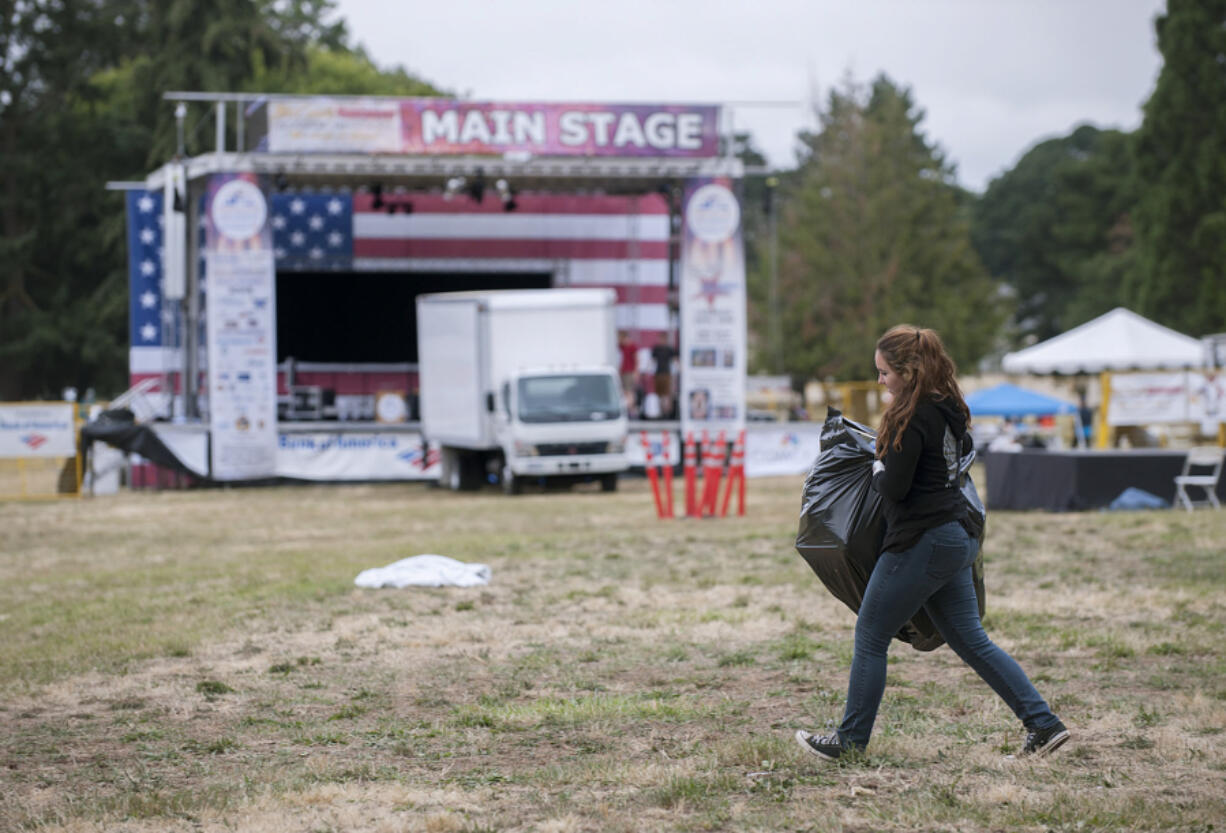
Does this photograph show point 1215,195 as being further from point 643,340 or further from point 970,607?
point 970,607

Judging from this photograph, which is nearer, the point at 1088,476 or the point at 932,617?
the point at 932,617

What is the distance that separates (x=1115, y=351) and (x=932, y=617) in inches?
922

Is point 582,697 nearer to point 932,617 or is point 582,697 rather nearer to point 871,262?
point 932,617

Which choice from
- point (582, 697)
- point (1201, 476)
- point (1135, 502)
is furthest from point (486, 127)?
point (582, 697)

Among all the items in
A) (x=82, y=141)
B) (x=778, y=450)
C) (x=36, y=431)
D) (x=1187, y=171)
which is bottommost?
(x=778, y=450)

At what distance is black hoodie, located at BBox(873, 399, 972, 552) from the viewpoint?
5.12m

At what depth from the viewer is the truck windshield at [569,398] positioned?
22.8m

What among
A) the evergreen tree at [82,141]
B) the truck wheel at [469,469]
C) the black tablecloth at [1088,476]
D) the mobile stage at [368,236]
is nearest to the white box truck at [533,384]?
the truck wheel at [469,469]

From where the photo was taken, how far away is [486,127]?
25.8 m

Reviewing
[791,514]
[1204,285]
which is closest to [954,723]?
[791,514]

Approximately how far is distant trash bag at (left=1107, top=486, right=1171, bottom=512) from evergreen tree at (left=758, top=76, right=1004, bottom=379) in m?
29.9

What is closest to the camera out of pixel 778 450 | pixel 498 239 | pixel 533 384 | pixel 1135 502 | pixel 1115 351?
pixel 1135 502

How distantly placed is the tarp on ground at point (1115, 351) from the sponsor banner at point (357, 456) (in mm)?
11127

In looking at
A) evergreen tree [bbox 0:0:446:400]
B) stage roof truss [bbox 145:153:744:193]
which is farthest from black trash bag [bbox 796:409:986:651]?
evergreen tree [bbox 0:0:446:400]
